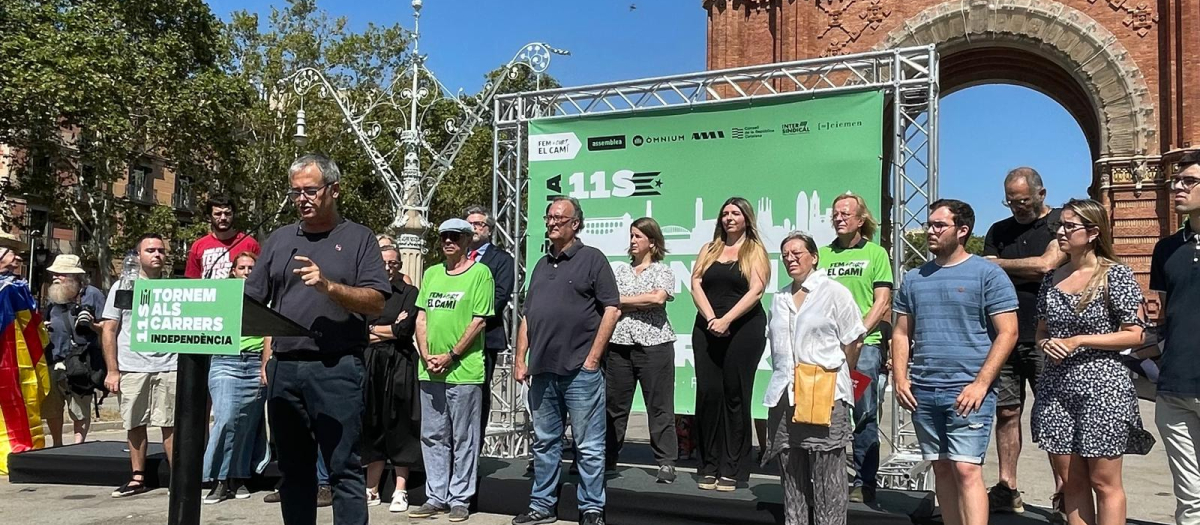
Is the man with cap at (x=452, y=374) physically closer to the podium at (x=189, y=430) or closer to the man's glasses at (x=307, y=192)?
the man's glasses at (x=307, y=192)

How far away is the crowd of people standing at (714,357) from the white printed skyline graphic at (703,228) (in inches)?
44.4

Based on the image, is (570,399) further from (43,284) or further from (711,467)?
(43,284)

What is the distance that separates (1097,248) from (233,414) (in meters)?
5.41

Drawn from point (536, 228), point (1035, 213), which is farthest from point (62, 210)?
point (1035, 213)

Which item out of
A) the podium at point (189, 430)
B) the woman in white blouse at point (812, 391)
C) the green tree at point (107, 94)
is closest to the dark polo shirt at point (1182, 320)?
the woman in white blouse at point (812, 391)

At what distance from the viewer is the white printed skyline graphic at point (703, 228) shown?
283 inches

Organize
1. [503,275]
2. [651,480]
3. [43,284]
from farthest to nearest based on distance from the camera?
[43,284]
[503,275]
[651,480]

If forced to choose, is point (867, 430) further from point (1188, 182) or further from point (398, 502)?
point (398, 502)

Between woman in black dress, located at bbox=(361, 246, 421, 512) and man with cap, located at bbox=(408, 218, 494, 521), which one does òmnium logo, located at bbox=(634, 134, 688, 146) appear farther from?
woman in black dress, located at bbox=(361, 246, 421, 512)

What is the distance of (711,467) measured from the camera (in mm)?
5984

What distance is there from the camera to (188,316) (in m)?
3.25

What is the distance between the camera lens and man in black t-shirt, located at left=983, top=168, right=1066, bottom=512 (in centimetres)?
559

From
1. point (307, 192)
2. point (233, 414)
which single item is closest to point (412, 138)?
point (233, 414)

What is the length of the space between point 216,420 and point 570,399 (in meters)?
2.55
